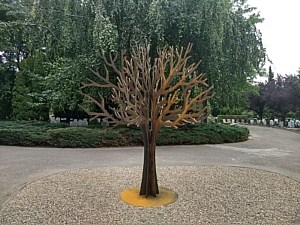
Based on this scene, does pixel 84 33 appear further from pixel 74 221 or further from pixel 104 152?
pixel 74 221

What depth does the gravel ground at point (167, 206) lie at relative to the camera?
336cm

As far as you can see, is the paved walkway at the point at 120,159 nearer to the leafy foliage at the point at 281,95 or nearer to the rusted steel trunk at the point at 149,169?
the rusted steel trunk at the point at 149,169

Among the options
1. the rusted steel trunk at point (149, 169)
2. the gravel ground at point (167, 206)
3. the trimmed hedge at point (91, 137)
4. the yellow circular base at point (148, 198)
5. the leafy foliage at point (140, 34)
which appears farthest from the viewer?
the leafy foliage at point (140, 34)

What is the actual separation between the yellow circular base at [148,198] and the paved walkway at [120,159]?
161cm

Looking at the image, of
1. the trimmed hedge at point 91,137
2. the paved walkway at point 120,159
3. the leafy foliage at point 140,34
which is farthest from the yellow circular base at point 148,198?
the leafy foliage at point 140,34

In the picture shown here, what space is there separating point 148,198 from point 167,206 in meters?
0.36

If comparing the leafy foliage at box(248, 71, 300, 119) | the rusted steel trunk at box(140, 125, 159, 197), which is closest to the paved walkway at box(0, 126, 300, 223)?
the rusted steel trunk at box(140, 125, 159, 197)

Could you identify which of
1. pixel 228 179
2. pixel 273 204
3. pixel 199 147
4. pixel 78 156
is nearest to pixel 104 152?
pixel 78 156

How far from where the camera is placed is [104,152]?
7.80 meters

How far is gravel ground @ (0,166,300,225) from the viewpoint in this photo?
3359mm

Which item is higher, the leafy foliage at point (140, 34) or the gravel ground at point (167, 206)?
the leafy foliage at point (140, 34)

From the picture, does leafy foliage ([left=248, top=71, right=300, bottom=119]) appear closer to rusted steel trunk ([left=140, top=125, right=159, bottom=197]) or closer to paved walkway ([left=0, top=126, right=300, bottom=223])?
paved walkway ([left=0, top=126, right=300, bottom=223])

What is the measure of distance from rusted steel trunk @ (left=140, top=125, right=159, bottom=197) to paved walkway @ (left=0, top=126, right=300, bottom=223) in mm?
1860

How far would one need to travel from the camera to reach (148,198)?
402 cm
